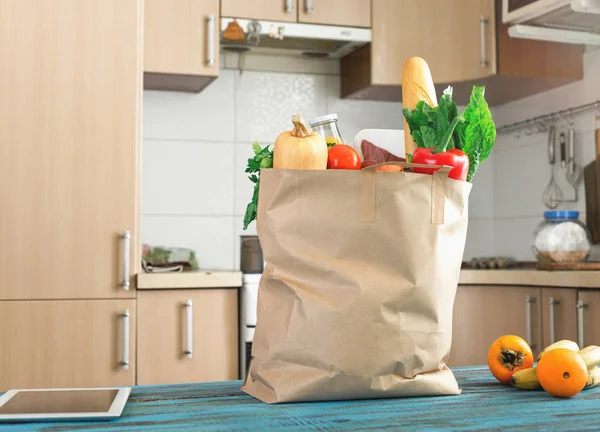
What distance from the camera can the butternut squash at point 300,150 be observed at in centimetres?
85

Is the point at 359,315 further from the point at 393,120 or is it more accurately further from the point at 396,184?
the point at 393,120

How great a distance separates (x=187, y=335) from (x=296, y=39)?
1.24 meters

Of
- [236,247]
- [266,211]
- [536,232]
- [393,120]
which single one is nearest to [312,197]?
[266,211]

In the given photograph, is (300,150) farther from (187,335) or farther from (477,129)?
(187,335)

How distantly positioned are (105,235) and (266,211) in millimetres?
1671

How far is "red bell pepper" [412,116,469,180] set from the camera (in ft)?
2.85

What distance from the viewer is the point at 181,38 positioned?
2734 mm

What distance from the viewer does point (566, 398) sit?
0.87m

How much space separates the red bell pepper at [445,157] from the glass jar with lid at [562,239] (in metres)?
1.83

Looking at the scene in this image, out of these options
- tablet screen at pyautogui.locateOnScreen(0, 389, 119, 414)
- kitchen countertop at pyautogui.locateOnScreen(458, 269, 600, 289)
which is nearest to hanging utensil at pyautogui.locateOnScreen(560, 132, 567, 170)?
kitchen countertop at pyautogui.locateOnScreen(458, 269, 600, 289)

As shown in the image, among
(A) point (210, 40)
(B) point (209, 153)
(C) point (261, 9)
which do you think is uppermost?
(C) point (261, 9)

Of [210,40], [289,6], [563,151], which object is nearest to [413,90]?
[210,40]

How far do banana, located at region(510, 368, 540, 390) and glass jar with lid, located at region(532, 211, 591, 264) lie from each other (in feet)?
5.80

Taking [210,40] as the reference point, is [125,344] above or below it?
below
